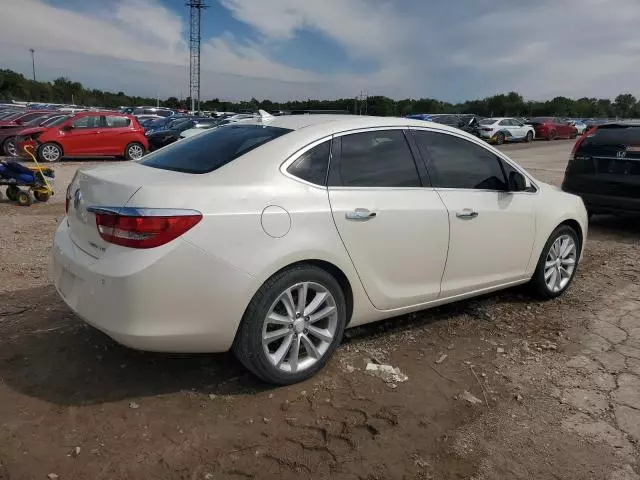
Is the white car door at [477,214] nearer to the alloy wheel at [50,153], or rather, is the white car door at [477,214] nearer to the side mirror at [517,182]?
the side mirror at [517,182]

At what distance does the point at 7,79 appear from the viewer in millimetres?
74375

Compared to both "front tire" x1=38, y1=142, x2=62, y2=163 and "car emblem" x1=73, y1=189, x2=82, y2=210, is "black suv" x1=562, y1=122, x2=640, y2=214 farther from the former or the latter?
"front tire" x1=38, y1=142, x2=62, y2=163

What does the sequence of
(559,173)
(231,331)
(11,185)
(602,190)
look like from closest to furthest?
1. (231,331)
2. (602,190)
3. (11,185)
4. (559,173)

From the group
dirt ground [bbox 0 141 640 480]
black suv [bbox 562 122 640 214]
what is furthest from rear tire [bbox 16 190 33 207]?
black suv [bbox 562 122 640 214]

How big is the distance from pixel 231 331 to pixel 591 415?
2.08 m

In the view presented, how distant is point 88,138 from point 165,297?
1566 centimetres

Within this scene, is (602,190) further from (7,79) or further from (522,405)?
(7,79)

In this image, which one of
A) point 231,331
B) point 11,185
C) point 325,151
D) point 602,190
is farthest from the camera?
point 11,185

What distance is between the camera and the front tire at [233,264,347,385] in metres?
2.95

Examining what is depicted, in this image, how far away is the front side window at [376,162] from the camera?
134 inches

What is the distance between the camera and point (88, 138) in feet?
54.4

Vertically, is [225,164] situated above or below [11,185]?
above

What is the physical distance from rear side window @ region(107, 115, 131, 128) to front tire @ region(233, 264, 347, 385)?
1566 centimetres

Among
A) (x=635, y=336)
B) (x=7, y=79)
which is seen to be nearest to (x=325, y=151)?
(x=635, y=336)
